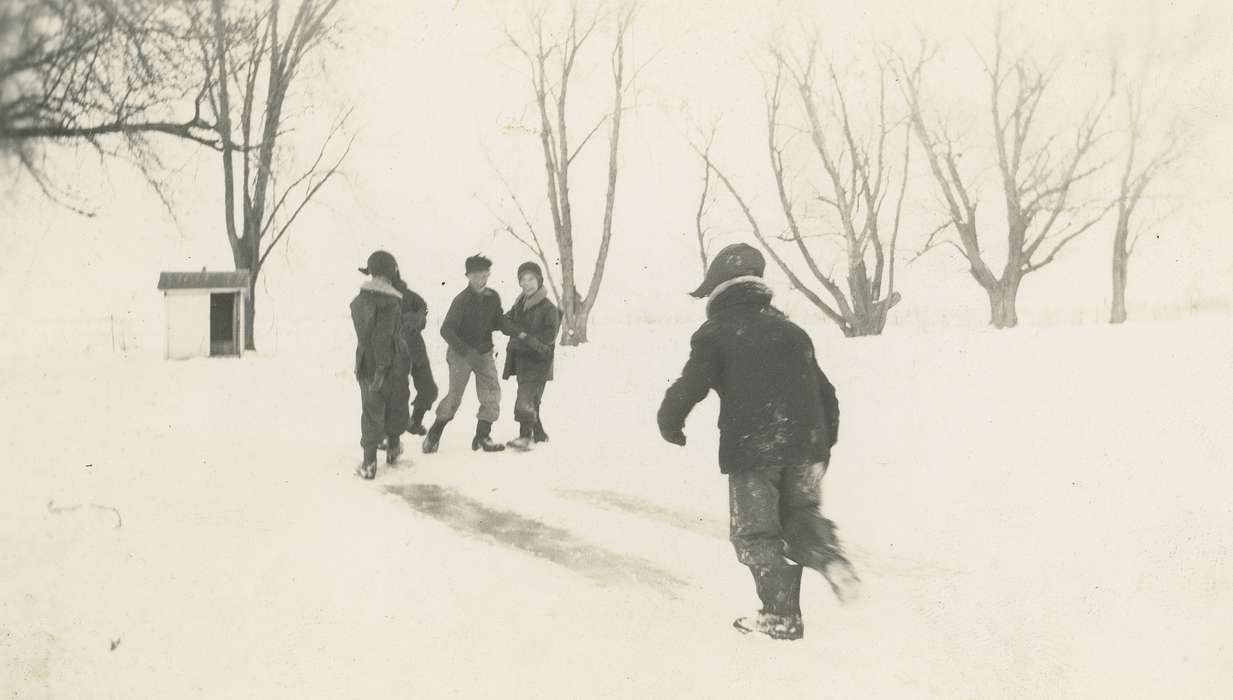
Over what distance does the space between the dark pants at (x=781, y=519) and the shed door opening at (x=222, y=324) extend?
265 cm

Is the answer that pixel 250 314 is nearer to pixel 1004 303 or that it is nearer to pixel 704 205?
pixel 704 205

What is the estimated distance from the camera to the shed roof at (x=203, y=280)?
12.8 feet

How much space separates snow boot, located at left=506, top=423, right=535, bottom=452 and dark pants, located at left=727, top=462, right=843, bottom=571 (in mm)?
3765

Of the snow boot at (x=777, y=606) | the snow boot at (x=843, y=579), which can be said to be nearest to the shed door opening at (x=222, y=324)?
the snow boot at (x=777, y=606)

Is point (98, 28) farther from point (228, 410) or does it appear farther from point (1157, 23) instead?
point (1157, 23)

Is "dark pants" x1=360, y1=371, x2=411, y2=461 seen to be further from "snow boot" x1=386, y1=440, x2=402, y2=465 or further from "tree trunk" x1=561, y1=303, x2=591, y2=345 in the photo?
"tree trunk" x1=561, y1=303, x2=591, y2=345

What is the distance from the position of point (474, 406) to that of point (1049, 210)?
223 inches

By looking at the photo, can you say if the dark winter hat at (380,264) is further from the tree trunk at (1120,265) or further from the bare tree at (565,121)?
the tree trunk at (1120,265)

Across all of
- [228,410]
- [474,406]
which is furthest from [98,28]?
[474,406]

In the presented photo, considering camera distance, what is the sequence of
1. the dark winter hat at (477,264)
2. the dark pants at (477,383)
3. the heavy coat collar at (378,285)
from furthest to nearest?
the dark pants at (477,383) < the dark winter hat at (477,264) < the heavy coat collar at (378,285)

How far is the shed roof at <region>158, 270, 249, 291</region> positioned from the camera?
3906 mm

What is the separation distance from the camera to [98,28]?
10.0 ft

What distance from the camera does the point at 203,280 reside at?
15.2ft

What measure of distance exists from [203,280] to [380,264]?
1.20 metres
